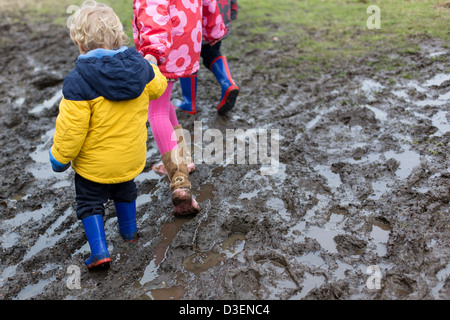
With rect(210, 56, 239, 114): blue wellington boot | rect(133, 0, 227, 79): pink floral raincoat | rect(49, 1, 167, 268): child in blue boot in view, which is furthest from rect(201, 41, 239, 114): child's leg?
rect(49, 1, 167, 268): child in blue boot

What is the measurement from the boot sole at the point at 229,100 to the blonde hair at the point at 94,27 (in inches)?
69.0

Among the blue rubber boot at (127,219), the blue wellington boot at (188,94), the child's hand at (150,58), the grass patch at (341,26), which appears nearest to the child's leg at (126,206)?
the blue rubber boot at (127,219)

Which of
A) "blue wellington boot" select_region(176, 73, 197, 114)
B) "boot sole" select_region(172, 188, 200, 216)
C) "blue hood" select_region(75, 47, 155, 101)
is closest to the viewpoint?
"blue hood" select_region(75, 47, 155, 101)

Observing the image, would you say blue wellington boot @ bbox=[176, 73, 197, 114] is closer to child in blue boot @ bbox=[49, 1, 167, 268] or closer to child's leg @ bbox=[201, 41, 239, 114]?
child's leg @ bbox=[201, 41, 239, 114]

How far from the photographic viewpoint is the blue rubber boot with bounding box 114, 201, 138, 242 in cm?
278

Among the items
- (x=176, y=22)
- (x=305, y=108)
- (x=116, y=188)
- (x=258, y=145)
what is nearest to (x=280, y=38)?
(x=305, y=108)

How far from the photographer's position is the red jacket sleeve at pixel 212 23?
3611 mm

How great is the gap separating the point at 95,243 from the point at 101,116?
30.6 inches

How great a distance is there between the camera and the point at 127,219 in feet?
9.25

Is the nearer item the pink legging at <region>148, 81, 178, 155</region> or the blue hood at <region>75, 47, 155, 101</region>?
the blue hood at <region>75, 47, 155, 101</region>

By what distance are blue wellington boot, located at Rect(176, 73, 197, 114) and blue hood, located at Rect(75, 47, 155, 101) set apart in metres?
1.83

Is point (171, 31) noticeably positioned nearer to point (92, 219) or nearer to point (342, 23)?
point (92, 219)

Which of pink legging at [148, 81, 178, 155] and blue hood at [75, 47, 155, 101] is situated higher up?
blue hood at [75, 47, 155, 101]

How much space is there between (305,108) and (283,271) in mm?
2283
